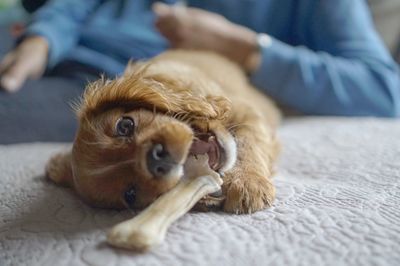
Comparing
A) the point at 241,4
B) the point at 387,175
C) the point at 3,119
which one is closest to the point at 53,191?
the point at 3,119

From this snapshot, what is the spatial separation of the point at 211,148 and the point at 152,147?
18 centimetres

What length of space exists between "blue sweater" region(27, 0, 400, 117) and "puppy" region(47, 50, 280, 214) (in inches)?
20.7

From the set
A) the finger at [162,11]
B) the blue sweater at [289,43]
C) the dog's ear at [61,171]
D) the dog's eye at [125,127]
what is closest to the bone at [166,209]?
the dog's eye at [125,127]

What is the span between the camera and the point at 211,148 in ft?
3.10

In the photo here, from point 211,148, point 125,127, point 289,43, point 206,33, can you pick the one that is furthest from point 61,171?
point 289,43

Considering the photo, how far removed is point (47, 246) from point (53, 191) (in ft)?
0.97

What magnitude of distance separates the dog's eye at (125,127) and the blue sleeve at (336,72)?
2.71 feet

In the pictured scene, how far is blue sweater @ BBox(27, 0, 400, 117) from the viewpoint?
5.39ft

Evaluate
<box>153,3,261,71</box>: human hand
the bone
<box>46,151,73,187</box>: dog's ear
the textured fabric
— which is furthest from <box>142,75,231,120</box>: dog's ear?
<box>153,3,261,71</box>: human hand

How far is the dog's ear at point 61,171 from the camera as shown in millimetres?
1056

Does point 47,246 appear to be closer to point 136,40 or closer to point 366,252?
point 366,252

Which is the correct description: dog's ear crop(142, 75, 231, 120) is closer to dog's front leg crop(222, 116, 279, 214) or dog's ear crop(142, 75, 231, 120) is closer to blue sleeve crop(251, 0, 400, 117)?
dog's front leg crop(222, 116, 279, 214)

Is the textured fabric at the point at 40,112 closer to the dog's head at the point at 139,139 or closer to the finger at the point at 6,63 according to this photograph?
the finger at the point at 6,63

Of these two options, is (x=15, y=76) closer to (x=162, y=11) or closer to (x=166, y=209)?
(x=162, y=11)
